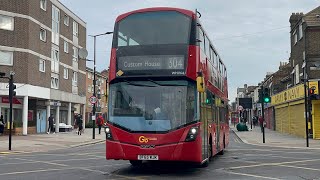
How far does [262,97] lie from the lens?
28266mm

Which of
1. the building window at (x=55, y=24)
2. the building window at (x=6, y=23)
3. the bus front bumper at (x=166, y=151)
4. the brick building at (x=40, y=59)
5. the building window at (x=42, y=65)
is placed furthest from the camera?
the building window at (x=55, y=24)

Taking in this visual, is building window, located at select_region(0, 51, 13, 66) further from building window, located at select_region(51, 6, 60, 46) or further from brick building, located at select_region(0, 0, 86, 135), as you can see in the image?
building window, located at select_region(51, 6, 60, 46)

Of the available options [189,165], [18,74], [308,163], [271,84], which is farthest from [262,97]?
[271,84]

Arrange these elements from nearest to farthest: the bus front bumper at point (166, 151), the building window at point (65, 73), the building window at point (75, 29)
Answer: the bus front bumper at point (166, 151) → the building window at point (65, 73) → the building window at point (75, 29)

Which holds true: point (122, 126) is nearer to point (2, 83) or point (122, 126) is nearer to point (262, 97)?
point (262, 97)

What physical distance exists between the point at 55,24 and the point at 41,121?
10358 mm

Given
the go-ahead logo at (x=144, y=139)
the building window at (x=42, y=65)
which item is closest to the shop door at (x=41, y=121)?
the building window at (x=42, y=65)

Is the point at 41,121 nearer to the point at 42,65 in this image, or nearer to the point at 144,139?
the point at 42,65

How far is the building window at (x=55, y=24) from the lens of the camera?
4503 cm

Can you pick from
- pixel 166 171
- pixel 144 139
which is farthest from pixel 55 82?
pixel 144 139

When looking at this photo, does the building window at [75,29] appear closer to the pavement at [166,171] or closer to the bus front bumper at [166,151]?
the pavement at [166,171]

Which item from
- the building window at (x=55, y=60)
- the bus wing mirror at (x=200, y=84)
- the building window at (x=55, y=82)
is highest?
the building window at (x=55, y=60)

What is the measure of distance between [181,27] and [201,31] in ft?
4.08

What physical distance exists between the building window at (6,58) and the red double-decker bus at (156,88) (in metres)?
27.4
